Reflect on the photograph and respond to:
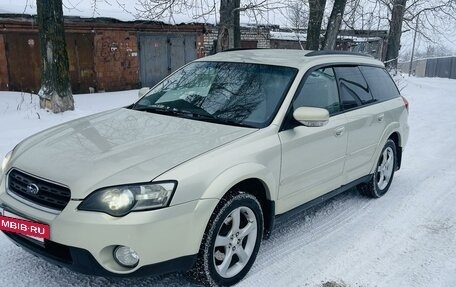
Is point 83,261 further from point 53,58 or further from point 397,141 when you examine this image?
point 53,58

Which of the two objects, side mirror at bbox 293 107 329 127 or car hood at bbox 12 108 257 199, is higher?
side mirror at bbox 293 107 329 127

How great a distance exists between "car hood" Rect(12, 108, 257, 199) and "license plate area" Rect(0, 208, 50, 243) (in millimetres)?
286

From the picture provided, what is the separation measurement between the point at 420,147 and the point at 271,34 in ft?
48.2

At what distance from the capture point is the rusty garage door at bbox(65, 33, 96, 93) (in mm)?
14227

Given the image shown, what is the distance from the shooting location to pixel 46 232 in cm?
260

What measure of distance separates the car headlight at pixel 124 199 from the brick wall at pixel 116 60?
13.1m

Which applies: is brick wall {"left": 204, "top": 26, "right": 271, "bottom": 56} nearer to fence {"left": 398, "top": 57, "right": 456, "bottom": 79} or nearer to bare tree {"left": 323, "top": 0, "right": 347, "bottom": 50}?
bare tree {"left": 323, "top": 0, "right": 347, "bottom": 50}

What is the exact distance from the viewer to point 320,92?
4016 millimetres

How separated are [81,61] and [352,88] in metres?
11.9

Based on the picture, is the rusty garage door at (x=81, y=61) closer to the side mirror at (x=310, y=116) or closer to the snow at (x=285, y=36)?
the snow at (x=285, y=36)

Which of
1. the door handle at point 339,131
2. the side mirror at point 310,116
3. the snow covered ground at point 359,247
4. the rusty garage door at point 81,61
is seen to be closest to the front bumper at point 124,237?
the snow covered ground at point 359,247

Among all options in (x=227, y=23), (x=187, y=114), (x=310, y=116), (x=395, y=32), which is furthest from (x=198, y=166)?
(x=395, y=32)

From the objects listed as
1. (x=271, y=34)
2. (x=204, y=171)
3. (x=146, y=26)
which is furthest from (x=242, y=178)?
(x=271, y=34)

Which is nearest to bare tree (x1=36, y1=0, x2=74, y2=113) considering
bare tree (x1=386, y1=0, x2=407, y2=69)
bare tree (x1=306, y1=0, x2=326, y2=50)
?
bare tree (x1=306, y1=0, x2=326, y2=50)
